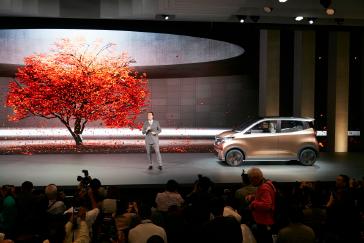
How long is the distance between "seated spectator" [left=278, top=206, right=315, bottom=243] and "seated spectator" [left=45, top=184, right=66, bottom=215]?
346cm

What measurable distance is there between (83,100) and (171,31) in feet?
15.7

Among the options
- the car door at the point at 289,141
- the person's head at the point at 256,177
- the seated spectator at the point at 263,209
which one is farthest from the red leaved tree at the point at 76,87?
the seated spectator at the point at 263,209

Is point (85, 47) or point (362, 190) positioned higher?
point (85, 47)

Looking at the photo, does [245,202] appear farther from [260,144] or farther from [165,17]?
[165,17]

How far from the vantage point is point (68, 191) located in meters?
10.9

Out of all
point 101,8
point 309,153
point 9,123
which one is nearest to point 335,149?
point 309,153

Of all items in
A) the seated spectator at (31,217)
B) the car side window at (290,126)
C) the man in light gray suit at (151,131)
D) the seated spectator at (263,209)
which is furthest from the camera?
the car side window at (290,126)

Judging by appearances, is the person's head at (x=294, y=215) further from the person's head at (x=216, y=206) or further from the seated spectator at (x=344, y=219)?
the seated spectator at (x=344, y=219)

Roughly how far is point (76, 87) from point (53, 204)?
1243cm

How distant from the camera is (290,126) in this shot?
15.2 m

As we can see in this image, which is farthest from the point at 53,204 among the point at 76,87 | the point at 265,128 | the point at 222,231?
the point at 76,87

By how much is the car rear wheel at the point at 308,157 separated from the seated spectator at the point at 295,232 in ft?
32.7

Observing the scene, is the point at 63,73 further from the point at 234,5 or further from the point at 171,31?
the point at 234,5

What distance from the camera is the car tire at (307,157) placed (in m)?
14.9
